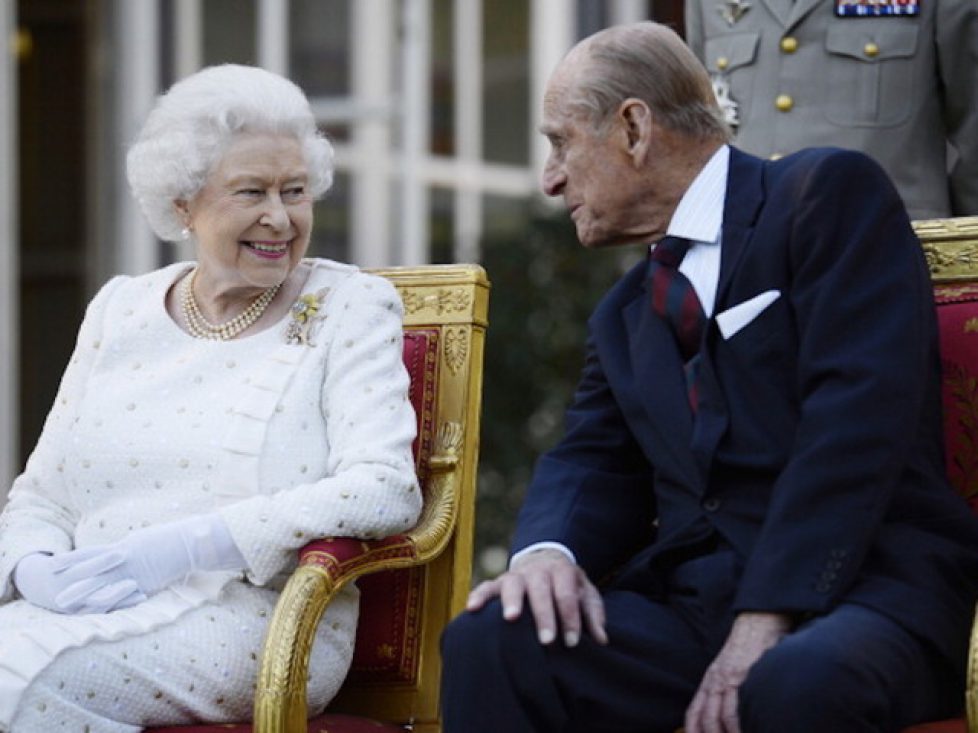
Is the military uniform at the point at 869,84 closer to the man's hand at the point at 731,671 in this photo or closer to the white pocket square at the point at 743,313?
the white pocket square at the point at 743,313

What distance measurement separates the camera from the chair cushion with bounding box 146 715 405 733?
10.3ft

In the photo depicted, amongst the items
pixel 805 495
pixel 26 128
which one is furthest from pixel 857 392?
pixel 26 128

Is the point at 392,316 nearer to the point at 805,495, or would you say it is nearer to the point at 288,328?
the point at 288,328

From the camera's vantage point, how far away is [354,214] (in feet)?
26.1

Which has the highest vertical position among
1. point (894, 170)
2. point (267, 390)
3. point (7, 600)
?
point (894, 170)

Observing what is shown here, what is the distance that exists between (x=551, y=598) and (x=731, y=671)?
0.27 meters

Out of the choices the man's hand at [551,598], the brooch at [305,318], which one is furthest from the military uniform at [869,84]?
the man's hand at [551,598]

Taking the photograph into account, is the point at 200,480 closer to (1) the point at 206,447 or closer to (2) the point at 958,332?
(1) the point at 206,447

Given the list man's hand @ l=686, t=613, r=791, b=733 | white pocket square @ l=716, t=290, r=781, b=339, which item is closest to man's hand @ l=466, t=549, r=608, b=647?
man's hand @ l=686, t=613, r=791, b=733

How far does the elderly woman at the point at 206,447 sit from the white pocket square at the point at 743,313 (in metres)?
0.61

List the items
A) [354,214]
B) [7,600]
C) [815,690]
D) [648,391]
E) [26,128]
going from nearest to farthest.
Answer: [815,690] < [648,391] < [7,600] < [354,214] < [26,128]

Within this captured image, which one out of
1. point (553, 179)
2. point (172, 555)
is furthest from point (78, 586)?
point (553, 179)

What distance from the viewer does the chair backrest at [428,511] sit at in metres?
3.49

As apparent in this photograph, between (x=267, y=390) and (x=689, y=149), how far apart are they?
32.5 inches
